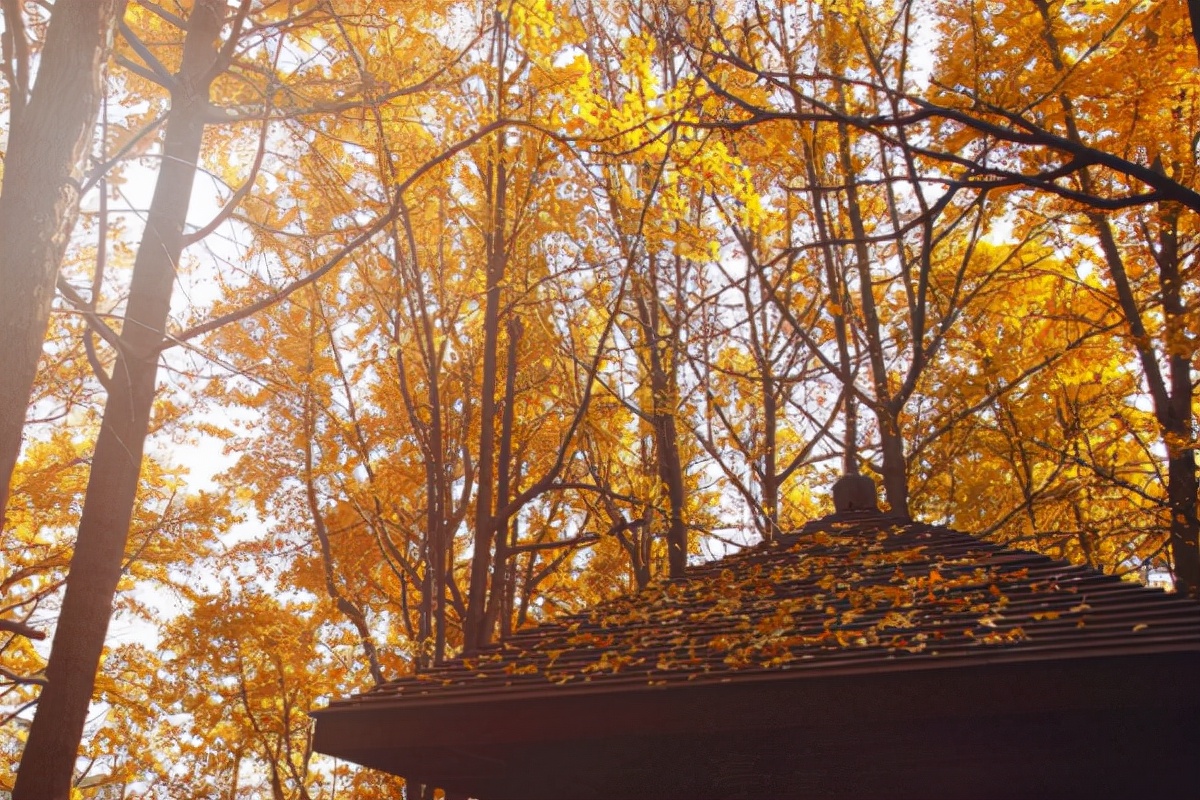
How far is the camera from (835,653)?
13.0 feet

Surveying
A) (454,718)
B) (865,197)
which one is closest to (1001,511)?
(865,197)

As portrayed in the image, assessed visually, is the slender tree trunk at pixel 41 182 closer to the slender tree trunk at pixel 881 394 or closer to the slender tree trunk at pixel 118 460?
the slender tree trunk at pixel 118 460

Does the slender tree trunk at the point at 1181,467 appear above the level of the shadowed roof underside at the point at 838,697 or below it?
above

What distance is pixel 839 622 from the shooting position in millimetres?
4422

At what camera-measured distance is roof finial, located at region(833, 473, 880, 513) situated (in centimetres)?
686

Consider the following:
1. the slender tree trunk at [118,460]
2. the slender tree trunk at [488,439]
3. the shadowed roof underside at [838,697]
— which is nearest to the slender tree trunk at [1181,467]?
the shadowed roof underside at [838,697]

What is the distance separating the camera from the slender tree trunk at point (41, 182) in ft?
10.7

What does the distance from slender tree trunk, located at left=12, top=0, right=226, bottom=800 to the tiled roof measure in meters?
1.29

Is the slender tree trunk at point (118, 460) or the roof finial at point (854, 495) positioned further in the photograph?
the roof finial at point (854, 495)

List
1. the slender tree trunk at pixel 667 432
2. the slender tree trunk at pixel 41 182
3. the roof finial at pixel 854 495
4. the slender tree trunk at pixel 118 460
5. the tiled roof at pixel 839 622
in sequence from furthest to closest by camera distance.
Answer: the slender tree trunk at pixel 667 432
the roof finial at pixel 854 495
the slender tree trunk at pixel 118 460
the tiled roof at pixel 839 622
the slender tree trunk at pixel 41 182

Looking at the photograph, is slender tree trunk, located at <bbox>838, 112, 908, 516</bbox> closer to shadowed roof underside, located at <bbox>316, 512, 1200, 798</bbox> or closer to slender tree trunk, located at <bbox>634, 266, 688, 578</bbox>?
slender tree trunk, located at <bbox>634, 266, 688, 578</bbox>

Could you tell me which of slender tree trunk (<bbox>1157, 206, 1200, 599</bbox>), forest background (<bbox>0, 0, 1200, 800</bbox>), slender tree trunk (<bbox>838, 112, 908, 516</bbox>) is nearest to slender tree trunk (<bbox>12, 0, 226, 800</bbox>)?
forest background (<bbox>0, 0, 1200, 800</bbox>)

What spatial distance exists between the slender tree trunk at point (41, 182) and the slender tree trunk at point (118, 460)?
0.59 m

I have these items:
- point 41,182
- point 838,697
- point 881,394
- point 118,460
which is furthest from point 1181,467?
point 41,182
